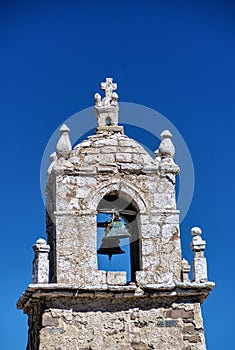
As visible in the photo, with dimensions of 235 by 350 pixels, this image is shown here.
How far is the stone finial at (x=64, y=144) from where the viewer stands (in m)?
13.0

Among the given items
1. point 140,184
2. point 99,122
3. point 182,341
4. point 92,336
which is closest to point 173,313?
point 182,341

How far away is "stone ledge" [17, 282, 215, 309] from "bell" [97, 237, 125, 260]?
48.3 inches

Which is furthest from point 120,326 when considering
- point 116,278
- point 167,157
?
point 167,157

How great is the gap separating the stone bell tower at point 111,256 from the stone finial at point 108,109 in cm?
2

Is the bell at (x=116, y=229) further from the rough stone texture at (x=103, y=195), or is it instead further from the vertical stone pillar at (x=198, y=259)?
the vertical stone pillar at (x=198, y=259)

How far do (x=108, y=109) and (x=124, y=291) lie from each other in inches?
121

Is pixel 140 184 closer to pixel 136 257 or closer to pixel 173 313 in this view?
pixel 136 257

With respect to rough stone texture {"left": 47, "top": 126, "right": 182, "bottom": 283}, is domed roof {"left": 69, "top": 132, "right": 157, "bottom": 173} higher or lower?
higher

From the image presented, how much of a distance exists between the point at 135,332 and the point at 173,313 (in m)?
0.62

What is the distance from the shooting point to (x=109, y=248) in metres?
13.4

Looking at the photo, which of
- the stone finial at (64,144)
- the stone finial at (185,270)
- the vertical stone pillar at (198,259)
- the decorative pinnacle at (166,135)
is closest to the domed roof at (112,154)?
the stone finial at (64,144)

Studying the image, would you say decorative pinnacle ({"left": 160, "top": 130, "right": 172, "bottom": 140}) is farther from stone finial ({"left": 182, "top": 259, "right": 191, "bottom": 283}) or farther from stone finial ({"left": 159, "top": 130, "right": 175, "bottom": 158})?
stone finial ({"left": 182, "top": 259, "right": 191, "bottom": 283})

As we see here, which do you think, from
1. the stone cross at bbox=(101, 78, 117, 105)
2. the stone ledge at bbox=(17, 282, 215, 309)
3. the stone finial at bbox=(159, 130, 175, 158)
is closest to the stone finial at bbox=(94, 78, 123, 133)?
the stone cross at bbox=(101, 78, 117, 105)

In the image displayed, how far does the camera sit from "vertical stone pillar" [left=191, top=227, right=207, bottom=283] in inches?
486
